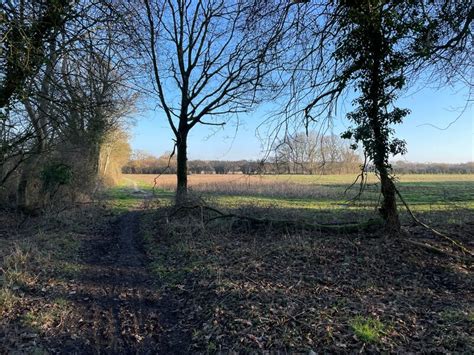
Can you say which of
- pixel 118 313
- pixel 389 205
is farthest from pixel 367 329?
pixel 389 205

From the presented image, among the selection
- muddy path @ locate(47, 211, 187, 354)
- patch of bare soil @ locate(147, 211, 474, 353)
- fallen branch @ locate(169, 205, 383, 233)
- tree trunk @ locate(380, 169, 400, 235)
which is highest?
tree trunk @ locate(380, 169, 400, 235)

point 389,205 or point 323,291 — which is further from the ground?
point 389,205

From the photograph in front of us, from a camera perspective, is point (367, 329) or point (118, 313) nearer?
point (367, 329)

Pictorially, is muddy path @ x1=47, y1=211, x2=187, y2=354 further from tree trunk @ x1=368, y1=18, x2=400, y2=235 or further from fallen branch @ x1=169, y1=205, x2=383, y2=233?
tree trunk @ x1=368, y1=18, x2=400, y2=235

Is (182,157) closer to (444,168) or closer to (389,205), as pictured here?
(389,205)

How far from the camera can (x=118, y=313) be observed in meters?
5.28

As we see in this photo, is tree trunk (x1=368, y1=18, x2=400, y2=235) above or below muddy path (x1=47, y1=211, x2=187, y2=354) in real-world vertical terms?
above

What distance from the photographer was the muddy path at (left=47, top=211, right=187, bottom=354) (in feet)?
14.4

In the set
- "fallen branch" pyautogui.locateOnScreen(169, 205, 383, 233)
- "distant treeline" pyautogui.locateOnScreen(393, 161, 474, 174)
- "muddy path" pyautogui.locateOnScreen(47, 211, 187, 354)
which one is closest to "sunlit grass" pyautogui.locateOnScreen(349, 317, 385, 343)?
"muddy path" pyautogui.locateOnScreen(47, 211, 187, 354)

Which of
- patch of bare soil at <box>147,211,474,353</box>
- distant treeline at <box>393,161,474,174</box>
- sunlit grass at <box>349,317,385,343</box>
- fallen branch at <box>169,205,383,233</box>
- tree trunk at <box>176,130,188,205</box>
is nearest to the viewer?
sunlit grass at <box>349,317,385,343</box>

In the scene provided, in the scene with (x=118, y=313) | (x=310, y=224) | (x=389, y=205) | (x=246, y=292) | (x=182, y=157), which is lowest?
(x=118, y=313)

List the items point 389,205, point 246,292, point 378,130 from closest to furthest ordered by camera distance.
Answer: point 246,292 → point 378,130 → point 389,205

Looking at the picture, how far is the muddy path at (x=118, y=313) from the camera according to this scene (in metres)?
4.38

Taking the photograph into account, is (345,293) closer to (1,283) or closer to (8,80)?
(1,283)
